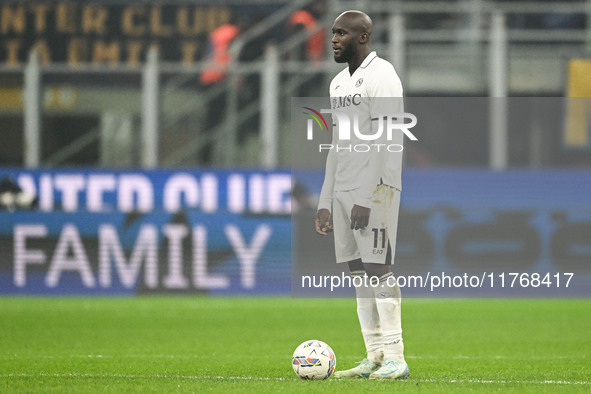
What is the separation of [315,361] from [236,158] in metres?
7.97

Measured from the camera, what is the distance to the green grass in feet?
20.8

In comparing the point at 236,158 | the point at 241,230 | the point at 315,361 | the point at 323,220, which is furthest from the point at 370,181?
the point at 236,158

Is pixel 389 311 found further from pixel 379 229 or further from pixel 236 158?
pixel 236 158

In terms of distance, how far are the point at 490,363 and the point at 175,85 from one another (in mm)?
7687

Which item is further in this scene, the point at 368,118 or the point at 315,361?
the point at 315,361

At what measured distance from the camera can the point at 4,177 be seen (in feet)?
44.8

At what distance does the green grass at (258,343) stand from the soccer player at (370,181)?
0.39 m

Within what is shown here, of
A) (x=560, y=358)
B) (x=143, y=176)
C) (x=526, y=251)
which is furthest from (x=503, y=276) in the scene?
(x=560, y=358)

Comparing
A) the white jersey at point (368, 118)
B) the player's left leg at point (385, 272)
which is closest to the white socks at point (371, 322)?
the player's left leg at point (385, 272)

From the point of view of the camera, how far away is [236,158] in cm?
1412

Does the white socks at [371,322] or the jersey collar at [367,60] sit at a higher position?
the jersey collar at [367,60]

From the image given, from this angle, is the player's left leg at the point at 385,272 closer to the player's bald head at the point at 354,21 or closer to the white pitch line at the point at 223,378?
the white pitch line at the point at 223,378

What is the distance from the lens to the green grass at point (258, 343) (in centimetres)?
633

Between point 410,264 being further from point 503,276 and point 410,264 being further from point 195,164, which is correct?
point 195,164
